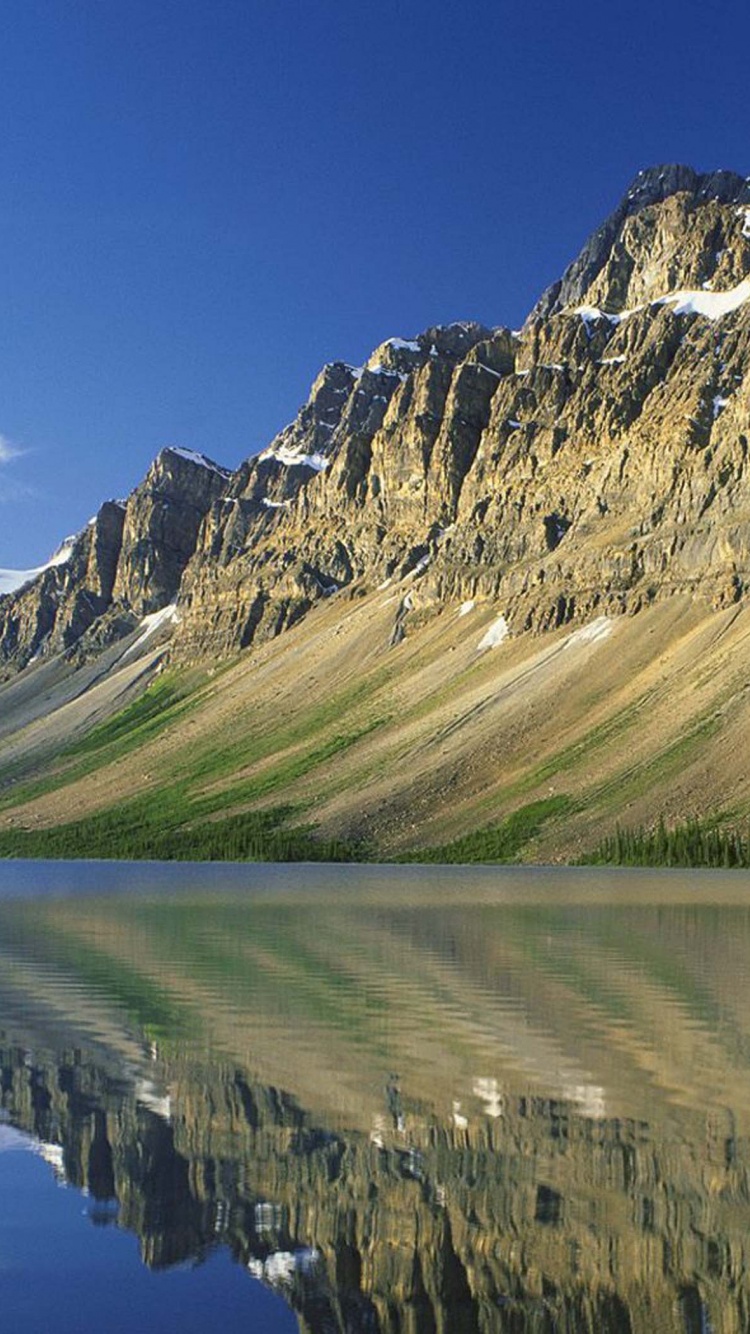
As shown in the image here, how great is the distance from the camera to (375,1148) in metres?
23.0

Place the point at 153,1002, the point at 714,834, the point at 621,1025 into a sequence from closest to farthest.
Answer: the point at 621,1025, the point at 153,1002, the point at 714,834

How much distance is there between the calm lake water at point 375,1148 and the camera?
55.5ft

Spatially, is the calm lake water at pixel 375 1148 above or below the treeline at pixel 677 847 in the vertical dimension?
below

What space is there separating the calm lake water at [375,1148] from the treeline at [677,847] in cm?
12382

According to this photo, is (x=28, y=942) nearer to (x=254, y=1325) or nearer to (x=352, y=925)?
(x=352, y=925)

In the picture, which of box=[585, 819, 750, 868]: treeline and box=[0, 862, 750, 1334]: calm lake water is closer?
box=[0, 862, 750, 1334]: calm lake water

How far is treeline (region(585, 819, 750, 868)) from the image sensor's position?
568ft

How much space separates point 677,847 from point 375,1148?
6247 inches

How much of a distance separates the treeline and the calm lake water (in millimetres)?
123815

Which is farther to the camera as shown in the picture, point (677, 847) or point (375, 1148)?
point (677, 847)

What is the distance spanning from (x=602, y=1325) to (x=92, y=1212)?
835 cm

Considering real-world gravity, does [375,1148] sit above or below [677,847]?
below

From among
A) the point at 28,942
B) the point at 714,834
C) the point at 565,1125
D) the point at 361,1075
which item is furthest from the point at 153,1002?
the point at 714,834

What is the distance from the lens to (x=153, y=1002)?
41.8 meters
